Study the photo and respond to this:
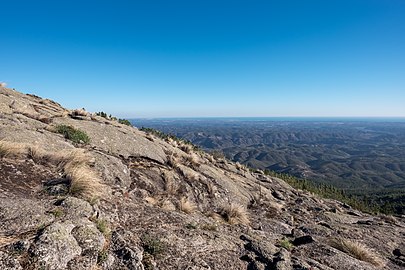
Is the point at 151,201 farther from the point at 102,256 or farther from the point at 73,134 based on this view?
the point at 73,134

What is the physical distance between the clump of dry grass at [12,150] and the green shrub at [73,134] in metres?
4.11

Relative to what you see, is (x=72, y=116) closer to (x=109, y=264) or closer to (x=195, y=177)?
(x=195, y=177)

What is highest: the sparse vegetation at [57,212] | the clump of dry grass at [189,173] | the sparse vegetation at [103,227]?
the sparse vegetation at [57,212]

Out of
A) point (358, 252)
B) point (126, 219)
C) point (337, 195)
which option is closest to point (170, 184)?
point (126, 219)

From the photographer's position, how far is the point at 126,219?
7.48 meters

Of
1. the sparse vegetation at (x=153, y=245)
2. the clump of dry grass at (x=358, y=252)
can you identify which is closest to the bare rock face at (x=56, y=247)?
the sparse vegetation at (x=153, y=245)

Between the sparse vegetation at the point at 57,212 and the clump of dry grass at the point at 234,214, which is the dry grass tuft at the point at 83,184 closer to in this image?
the sparse vegetation at the point at 57,212

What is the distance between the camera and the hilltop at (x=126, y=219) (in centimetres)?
554

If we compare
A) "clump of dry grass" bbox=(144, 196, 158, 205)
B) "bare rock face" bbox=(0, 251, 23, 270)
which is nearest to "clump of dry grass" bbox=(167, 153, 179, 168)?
"clump of dry grass" bbox=(144, 196, 158, 205)

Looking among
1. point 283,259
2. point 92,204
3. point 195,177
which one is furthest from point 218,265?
point 195,177

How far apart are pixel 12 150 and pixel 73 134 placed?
16.1 feet

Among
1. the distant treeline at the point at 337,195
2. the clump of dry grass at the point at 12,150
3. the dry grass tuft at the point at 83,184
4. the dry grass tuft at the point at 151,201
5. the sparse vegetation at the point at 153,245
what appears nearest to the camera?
the sparse vegetation at the point at 153,245

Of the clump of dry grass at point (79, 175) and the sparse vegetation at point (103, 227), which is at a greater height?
the clump of dry grass at point (79, 175)

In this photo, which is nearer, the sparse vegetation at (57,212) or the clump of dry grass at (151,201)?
the sparse vegetation at (57,212)
